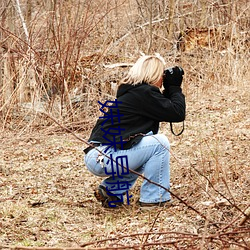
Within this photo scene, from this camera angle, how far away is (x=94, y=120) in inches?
285

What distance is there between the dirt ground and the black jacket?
19.8 inches

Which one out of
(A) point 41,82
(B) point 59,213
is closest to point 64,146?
(A) point 41,82

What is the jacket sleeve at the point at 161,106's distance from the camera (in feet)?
13.4

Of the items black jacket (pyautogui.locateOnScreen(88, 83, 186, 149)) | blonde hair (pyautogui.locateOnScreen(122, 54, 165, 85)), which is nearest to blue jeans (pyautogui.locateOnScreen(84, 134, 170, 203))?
black jacket (pyautogui.locateOnScreen(88, 83, 186, 149))

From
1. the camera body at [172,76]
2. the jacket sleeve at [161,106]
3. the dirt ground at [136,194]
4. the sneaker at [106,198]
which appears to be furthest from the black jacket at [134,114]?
the dirt ground at [136,194]

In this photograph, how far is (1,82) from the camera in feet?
25.6

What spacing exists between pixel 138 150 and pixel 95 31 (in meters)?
4.84

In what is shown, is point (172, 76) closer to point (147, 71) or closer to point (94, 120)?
point (147, 71)

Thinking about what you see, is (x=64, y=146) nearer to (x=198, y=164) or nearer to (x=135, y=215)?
(x=198, y=164)

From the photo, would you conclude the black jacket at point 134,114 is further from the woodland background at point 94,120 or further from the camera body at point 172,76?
the woodland background at point 94,120

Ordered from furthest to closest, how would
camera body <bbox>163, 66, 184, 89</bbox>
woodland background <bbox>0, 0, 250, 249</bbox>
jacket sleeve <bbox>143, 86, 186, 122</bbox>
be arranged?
camera body <bbox>163, 66, 184, 89</bbox> < jacket sleeve <bbox>143, 86, 186, 122</bbox> < woodland background <bbox>0, 0, 250, 249</bbox>

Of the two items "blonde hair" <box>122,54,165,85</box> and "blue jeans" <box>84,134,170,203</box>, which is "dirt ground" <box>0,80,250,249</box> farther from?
"blonde hair" <box>122,54,165,85</box>

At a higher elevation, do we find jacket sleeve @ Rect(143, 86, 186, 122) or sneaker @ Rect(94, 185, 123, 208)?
jacket sleeve @ Rect(143, 86, 186, 122)

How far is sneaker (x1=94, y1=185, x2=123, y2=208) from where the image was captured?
4262 mm
